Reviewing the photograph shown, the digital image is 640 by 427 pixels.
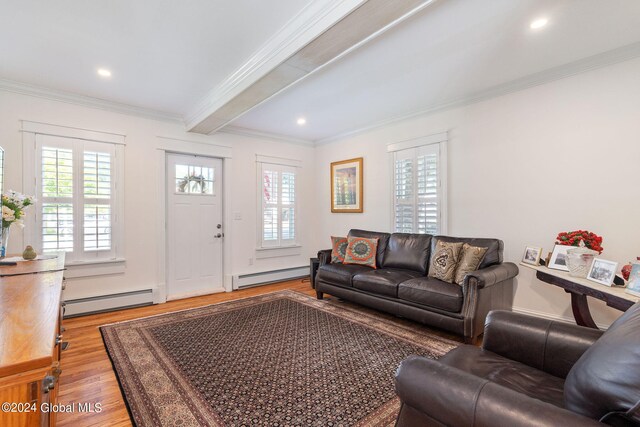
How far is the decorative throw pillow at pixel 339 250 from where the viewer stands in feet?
13.8

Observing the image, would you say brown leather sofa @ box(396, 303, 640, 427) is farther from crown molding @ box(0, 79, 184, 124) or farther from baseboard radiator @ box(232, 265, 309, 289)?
crown molding @ box(0, 79, 184, 124)

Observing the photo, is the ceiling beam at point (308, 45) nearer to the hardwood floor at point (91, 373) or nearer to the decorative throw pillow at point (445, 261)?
the decorative throw pillow at point (445, 261)

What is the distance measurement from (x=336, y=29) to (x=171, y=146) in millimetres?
3101

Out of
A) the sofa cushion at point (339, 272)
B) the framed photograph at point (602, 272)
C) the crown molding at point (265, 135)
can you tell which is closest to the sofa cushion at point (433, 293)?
the sofa cushion at point (339, 272)

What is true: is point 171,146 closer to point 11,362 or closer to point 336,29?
point 336,29

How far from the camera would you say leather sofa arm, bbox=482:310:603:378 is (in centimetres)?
139

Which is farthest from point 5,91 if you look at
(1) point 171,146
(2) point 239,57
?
(2) point 239,57

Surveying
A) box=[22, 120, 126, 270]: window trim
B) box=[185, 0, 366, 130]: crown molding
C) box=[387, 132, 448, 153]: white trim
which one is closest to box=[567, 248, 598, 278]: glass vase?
box=[387, 132, 448, 153]: white trim

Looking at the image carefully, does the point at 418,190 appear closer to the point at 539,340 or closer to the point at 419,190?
the point at 419,190

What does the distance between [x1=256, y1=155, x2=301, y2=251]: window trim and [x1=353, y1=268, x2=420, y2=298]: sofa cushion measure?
80.8 inches

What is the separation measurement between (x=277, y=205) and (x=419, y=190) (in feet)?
8.02

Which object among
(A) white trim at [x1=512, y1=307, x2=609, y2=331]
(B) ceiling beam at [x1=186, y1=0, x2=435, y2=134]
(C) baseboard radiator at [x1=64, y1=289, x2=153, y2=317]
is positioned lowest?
(C) baseboard radiator at [x1=64, y1=289, x2=153, y2=317]

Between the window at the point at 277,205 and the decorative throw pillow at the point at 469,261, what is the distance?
3.11 metres

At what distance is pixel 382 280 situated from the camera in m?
3.34
